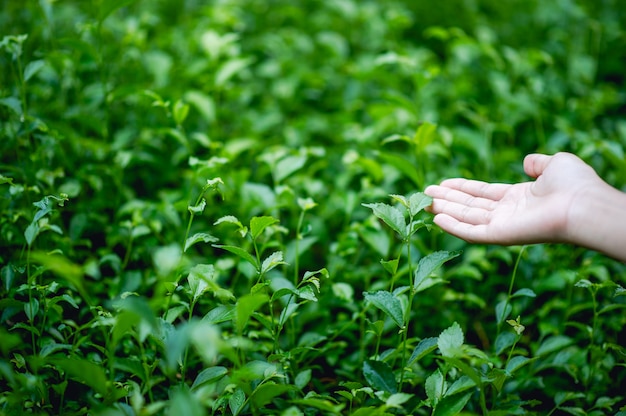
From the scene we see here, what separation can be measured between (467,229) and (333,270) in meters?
0.55

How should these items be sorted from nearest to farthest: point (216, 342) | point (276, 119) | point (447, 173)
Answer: point (216, 342) → point (447, 173) → point (276, 119)

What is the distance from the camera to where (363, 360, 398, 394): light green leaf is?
4.52ft

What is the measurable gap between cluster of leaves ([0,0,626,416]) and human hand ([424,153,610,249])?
14 centimetres

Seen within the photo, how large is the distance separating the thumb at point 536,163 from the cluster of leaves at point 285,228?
37cm

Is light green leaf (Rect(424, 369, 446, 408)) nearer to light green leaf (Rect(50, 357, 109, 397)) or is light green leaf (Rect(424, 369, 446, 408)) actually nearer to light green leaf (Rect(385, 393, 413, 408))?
light green leaf (Rect(385, 393, 413, 408))

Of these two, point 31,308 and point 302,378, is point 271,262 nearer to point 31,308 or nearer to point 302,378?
point 302,378

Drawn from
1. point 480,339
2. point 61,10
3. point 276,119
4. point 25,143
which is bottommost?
point 480,339

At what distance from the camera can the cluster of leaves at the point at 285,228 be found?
1.39 meters

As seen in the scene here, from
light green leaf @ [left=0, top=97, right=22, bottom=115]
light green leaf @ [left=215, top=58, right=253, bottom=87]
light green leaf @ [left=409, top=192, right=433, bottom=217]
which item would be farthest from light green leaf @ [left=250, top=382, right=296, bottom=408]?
light green leaf @ [left=215, top=58, right=253, bottom=87]

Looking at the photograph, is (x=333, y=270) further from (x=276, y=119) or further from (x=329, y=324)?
(x=276, y=119)

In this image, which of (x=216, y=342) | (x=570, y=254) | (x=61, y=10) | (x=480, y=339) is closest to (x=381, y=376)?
(x=216, y=342)

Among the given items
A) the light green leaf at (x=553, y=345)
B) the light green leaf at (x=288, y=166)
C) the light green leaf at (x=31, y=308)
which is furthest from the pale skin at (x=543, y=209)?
the light green leaf at (x=31, y=308)

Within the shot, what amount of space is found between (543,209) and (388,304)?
1.56 feet

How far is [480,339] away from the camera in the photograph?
204cm
